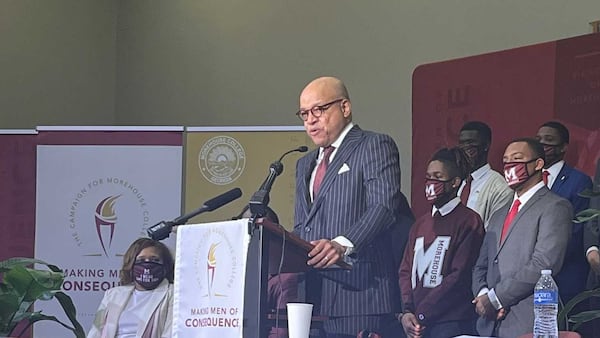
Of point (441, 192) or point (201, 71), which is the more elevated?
point (201, 71)

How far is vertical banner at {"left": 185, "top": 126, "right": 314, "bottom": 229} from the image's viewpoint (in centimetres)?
530

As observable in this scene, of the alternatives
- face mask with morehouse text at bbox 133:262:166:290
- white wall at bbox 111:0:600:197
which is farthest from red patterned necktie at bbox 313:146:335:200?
white wall at bbox 111:0:600:197

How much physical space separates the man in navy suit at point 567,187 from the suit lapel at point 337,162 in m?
0.89

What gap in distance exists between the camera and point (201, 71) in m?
6.52

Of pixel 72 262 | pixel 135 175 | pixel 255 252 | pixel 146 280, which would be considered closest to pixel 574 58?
pixel 255 252

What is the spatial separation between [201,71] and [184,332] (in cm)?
Answer: 370

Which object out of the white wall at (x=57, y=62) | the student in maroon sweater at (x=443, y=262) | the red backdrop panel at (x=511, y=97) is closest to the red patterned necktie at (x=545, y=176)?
the red backdrop panel at (x=511, y=97)

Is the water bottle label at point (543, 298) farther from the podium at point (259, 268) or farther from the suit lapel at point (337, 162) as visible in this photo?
the suit lapel at point (337, 162)

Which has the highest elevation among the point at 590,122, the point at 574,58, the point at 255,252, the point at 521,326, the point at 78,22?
the point at 78,22

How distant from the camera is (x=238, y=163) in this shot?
5.46 m

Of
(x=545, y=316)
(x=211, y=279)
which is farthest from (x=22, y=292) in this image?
(x=545, y=316)

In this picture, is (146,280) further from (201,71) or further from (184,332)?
(201,71)

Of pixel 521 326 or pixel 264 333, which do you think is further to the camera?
pixel 521 326

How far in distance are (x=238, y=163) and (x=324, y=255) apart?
2.49 metres
